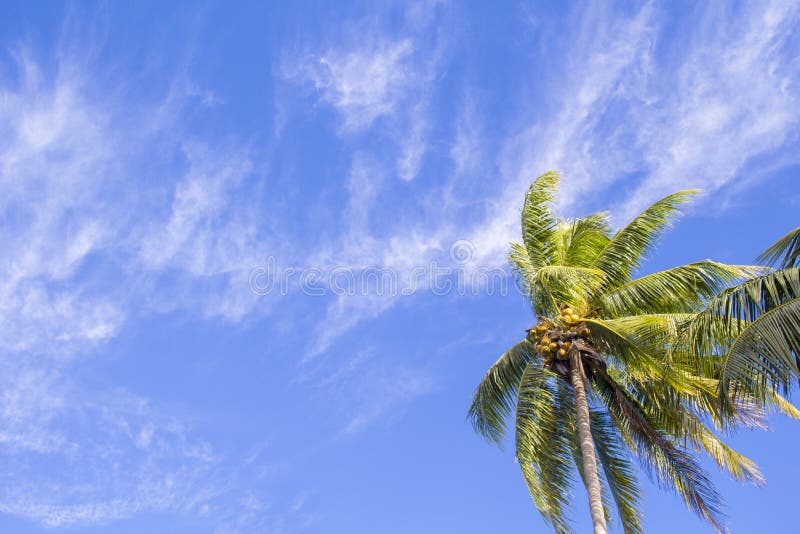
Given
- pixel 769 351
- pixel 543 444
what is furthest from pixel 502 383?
pixel 769 351

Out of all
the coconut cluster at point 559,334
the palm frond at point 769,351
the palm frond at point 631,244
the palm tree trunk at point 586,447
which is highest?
the palm frond at point 631,244

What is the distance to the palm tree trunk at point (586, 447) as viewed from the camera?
46.1 feet

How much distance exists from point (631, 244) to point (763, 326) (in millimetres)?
7813

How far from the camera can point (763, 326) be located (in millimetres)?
9883

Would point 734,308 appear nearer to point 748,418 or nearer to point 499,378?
point 748,418

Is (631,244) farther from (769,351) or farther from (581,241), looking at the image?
(769,351)

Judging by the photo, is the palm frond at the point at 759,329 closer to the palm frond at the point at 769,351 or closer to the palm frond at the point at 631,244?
the palm frond at the point at 769,351

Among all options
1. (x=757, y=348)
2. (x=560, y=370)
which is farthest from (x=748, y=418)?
(x=757, y=348)

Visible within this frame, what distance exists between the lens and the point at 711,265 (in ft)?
51.2

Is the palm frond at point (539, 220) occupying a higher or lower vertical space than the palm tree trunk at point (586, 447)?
higher

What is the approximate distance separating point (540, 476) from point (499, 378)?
242 cm

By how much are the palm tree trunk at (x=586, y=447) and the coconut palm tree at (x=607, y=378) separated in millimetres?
23

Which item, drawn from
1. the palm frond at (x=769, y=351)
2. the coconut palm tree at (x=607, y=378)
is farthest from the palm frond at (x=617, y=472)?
the palm frond at (x=769, y=351)

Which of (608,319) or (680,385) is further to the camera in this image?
(608,319)
